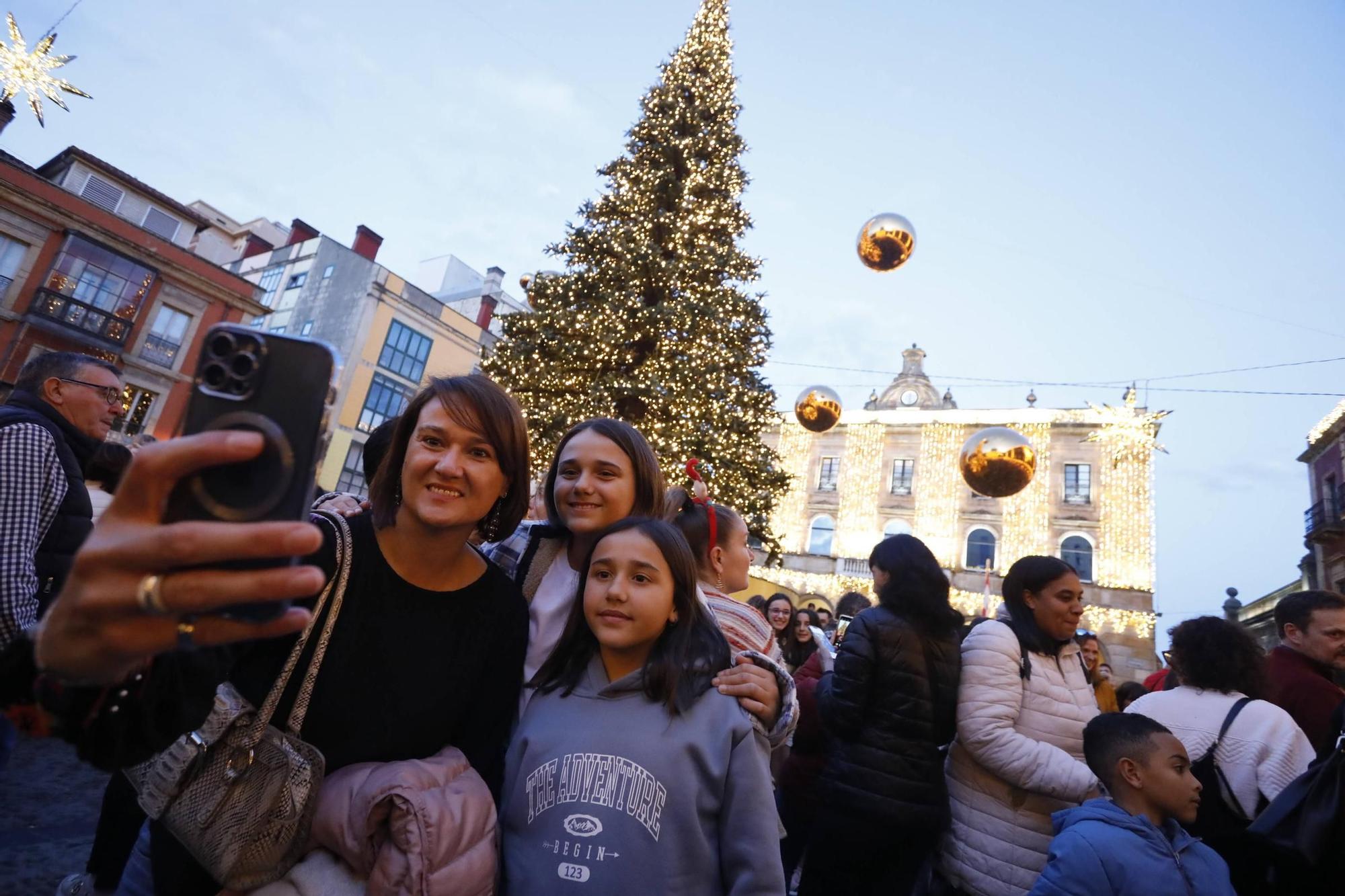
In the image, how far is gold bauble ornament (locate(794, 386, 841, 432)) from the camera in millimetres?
11344

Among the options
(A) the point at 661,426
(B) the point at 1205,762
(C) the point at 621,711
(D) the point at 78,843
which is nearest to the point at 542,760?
(C) the point at 621,711

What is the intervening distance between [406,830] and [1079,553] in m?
29.0

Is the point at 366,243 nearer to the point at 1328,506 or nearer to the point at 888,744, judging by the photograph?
the point at 888,744

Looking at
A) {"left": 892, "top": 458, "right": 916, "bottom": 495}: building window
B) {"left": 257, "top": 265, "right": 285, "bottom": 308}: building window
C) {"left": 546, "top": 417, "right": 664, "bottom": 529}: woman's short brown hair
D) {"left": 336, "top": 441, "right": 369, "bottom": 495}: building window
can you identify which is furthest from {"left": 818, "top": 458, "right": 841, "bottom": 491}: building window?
{"left": 546, "top": 417, "right": 664, "bottom": 529}: woman's short brown hair

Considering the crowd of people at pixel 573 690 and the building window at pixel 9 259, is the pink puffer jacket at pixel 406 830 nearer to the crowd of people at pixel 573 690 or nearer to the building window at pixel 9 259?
the crowd of people at pixel 573 690

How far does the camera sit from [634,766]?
1.58 meters

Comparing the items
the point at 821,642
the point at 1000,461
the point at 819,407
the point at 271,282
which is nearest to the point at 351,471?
the point at 271,282

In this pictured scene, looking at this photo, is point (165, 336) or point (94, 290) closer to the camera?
point (94, 290)

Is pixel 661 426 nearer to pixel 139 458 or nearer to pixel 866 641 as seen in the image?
pixel 866 641

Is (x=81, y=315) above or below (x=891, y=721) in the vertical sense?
above

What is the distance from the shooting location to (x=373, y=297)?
23.4m

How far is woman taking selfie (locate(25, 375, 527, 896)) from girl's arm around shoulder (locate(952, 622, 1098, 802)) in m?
1.97

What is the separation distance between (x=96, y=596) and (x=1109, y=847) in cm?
270

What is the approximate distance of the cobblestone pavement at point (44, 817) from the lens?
274 cm
